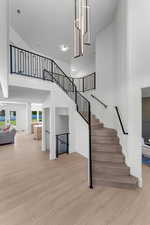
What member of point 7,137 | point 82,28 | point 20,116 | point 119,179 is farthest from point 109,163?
point 20,116

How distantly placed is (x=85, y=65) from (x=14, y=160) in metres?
7.04

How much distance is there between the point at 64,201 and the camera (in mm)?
2430

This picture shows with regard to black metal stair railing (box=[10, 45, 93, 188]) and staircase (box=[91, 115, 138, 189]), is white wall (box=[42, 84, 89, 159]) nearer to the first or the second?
black metal stair railing (box=[10, 45, 93, 188])

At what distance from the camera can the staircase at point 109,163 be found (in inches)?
115

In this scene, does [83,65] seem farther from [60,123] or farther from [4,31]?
[4,31]

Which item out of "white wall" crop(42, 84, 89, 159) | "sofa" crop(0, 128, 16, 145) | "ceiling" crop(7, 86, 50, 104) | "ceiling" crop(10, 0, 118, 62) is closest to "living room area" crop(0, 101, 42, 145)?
"sofa" crop(0, 128, 16, 145)

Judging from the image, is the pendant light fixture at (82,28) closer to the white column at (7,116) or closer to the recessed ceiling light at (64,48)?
the recessed ceiling light at (64,48)

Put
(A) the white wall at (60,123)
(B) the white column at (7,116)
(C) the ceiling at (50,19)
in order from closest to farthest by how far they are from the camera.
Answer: (C) the ceiling at (50,19)
(A) the white wall at (60,123)
(B) the white column at (7,116)

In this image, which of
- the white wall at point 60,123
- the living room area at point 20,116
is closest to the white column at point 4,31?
the white wall at point 60,123

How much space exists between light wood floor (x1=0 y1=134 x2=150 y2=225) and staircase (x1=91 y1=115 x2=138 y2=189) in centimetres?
20

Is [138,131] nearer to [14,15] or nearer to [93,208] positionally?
[93,208]

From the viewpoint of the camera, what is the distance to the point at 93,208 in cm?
224

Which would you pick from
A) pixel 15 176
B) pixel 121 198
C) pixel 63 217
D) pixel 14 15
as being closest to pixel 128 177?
pixel 121 198

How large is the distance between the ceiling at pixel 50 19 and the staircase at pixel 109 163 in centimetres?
420
